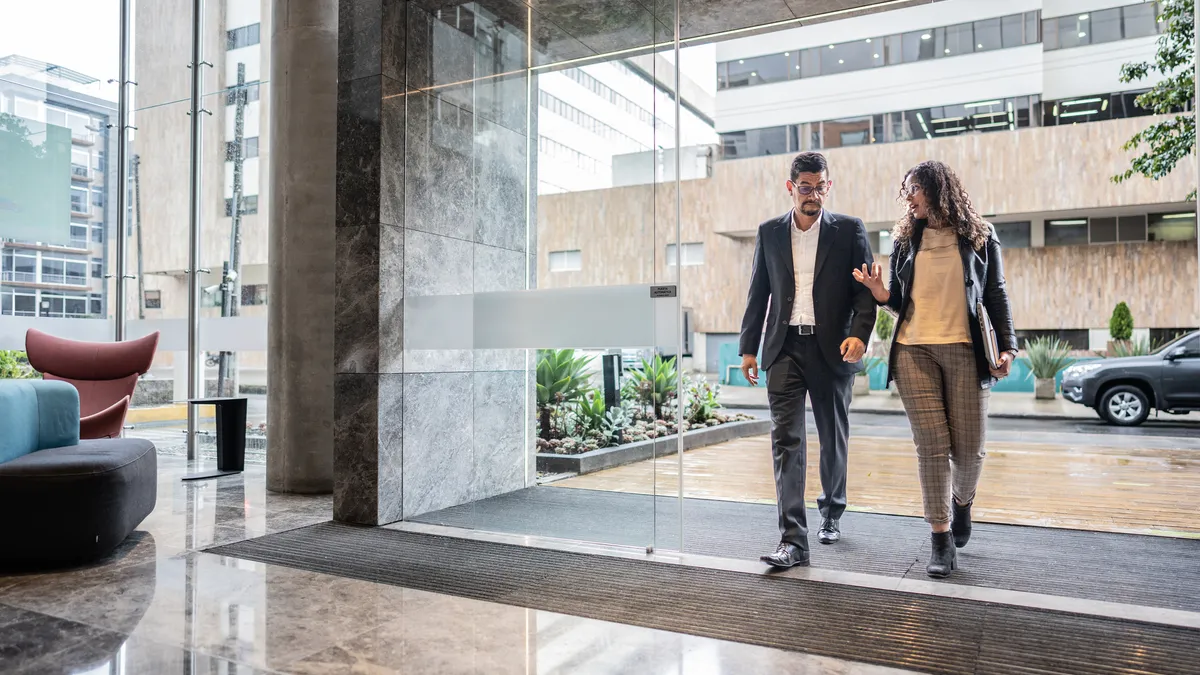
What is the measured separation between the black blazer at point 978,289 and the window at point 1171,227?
13.7 meters

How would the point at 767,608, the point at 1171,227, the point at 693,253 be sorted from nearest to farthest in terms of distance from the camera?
the point at 767,608, the point at 1171,227, the point at 693,253

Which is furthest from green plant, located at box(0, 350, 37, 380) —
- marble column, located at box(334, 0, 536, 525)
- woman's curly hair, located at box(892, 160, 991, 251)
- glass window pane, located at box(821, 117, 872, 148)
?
glass window pane, located at box(821, 117, 872, 148)

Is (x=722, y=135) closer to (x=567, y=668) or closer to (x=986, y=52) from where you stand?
(x=986, y=52)

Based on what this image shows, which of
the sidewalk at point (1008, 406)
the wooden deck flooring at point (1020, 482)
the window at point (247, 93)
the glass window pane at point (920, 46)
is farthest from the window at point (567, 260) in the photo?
the glass window pane at point (920, 46)

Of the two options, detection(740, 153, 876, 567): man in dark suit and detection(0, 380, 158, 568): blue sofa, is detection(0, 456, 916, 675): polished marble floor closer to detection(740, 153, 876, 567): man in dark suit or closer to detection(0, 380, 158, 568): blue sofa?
detection(0, 380, 158, 568): blue sofa

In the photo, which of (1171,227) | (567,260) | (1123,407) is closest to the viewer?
(567,260)

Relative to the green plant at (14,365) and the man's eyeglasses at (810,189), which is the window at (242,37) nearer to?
the green plant at (14,365)

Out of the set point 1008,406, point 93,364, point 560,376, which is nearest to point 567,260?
point 560,376

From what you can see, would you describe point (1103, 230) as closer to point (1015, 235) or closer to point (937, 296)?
point (1015, 235)

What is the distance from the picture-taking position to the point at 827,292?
3.03m

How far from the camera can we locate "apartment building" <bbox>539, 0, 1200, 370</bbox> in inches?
536

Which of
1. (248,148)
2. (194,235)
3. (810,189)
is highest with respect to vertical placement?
(248,148)

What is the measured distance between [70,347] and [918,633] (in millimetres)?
5423

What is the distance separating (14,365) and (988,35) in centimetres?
1682
